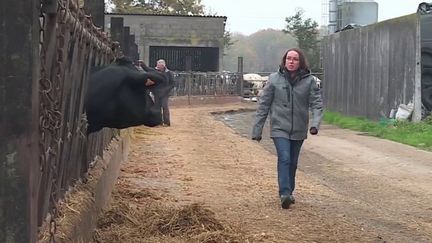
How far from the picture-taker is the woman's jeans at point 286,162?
8.21 metres

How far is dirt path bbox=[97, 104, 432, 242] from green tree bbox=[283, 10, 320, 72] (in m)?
39.4

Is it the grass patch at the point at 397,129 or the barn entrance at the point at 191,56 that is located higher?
the barn entrance at the point at 191,56

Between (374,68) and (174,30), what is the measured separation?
15990 millimetres

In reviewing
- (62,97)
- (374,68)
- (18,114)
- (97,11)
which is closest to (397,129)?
(374,68)

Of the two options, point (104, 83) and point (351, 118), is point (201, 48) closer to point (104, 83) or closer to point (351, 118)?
point (351, 118)

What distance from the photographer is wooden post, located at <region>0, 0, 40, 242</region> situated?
10.00ft

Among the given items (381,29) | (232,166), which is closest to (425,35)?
(381,29)

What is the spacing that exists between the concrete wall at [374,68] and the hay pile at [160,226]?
15.1 m

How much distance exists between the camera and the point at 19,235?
320cm

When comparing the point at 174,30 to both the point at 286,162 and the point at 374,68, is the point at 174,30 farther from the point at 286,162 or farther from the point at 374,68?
the point at 286,162

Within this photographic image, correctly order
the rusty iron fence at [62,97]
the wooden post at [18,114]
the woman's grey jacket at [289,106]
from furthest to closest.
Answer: the woman's grey jacket at [289,106] → the rusty iron fence at [62,97] → the wooden post at [18,114]

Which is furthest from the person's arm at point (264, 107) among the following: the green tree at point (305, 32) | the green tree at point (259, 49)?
the green tree at point (259, 49)

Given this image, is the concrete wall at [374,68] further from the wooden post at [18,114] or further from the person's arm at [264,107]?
the wooden post at [18,114]

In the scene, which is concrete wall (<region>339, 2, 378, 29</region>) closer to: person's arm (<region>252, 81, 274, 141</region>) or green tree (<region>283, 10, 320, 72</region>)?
green tree (<region>283, 10, 320, 72</region>)
